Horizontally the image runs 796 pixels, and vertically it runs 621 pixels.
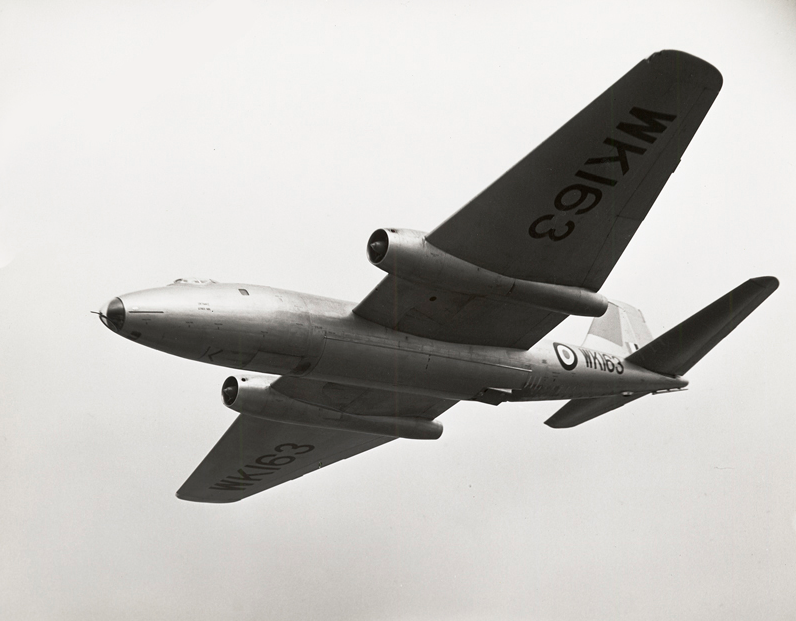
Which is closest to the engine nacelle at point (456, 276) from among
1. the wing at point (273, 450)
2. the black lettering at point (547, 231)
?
the black lettering at point (547, 231)

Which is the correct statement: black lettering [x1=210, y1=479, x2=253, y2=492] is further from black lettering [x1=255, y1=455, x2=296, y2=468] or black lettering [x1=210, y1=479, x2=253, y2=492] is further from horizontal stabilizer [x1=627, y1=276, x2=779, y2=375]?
horizontal stabilizer [x1=627, y1=276, x2=779, y2=375]

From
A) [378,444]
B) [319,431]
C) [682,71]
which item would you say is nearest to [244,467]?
[319,431]

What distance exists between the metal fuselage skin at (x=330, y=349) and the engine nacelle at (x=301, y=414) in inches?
55.6

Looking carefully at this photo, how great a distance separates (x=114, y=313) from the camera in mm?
8344

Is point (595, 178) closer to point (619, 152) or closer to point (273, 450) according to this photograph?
point (619, 152)

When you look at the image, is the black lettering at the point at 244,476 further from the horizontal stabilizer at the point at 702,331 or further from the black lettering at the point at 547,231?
the black lettering at the point at 547,231

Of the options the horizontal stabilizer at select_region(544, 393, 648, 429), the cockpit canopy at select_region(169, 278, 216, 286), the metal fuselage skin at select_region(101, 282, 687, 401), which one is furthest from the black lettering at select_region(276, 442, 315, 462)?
the cockpit canopy at select_region(169, 278, 216, 286)

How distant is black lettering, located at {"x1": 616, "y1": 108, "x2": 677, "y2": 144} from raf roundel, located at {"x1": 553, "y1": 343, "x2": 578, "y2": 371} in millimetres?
3766

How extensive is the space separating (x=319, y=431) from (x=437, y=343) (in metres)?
3.82

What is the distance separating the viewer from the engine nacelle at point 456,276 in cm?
881

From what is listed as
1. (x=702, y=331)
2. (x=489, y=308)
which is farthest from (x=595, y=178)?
(x=702, y=331)

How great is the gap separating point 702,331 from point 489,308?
364 centimetres

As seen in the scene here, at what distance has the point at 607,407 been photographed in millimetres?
13047

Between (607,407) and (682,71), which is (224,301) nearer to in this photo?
(682,71)
